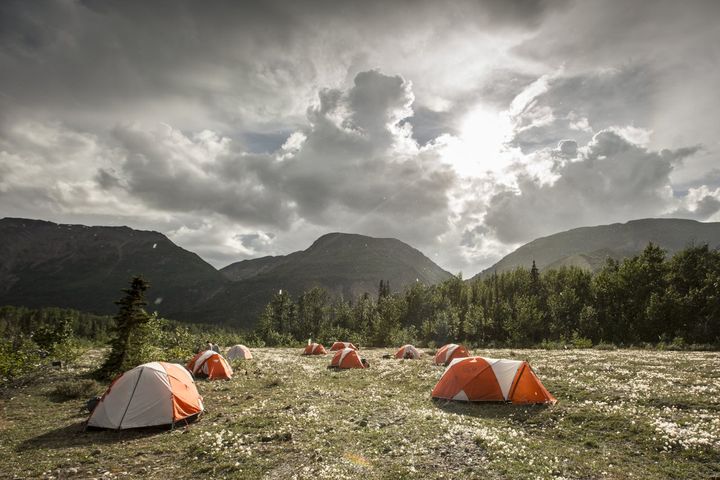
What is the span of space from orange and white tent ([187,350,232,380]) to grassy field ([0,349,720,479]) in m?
6.75

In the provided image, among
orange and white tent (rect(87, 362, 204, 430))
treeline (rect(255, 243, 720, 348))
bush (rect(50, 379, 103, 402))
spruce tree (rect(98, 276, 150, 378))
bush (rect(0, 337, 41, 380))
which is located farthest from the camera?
treeline (rect(255, 243, 720, 348))

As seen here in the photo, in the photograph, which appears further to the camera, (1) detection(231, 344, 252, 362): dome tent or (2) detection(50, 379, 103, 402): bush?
(1) detection(231, 344, 252, 362): dome tent

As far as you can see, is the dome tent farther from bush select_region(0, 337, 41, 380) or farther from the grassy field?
the grassy field

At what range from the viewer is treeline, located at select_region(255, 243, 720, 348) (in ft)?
224

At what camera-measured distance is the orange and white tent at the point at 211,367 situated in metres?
31.8

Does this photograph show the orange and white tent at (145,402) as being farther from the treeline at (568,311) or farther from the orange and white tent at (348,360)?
the treeline at (568,311)

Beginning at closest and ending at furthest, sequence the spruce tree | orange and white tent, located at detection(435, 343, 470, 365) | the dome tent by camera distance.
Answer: the spruce tree < orange and white tent, located at detection(435, 343, 470, 365) < the dome tent

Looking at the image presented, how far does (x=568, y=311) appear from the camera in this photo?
92.1 m

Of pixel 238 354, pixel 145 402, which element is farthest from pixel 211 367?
pixel 238 354

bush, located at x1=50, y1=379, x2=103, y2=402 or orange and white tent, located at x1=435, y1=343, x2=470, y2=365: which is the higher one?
orange and white tent, located at x1=435, y1=343, x2=470, y2=365

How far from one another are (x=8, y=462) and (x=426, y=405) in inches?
733

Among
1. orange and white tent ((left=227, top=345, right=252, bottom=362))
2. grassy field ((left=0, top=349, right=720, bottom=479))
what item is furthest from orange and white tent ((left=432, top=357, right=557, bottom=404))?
orange and white tent ((left=227, top=345, right=252, bottom=362))

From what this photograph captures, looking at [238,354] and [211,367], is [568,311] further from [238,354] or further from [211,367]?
[211,367]

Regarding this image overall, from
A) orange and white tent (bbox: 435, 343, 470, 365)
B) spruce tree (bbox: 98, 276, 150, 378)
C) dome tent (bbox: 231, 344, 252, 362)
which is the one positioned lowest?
dome tent (bbox: 231, 344, 252, 362)
